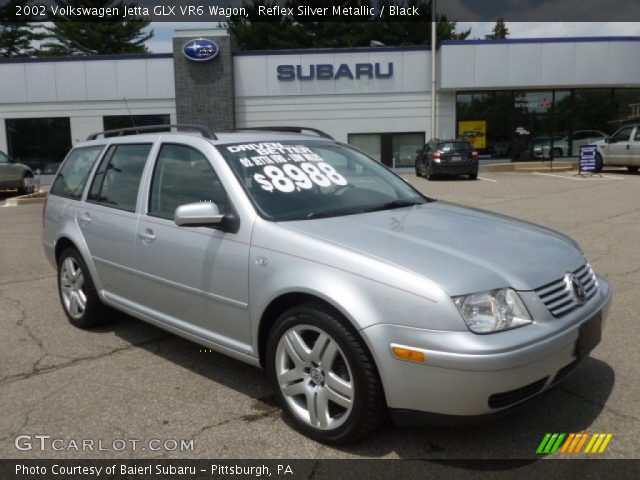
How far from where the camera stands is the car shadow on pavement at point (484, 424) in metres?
3.00

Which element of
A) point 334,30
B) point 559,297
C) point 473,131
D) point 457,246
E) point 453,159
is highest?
point 334,30

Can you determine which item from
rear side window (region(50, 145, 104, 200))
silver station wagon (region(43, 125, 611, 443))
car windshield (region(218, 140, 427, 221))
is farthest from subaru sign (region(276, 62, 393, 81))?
car windshield (region(218, 140, 427, 221))

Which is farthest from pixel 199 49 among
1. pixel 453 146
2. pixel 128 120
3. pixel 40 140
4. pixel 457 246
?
pixel 457 246

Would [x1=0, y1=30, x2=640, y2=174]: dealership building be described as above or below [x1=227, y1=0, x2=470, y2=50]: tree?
below

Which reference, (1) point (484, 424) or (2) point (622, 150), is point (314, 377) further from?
(2) point (622, 150)

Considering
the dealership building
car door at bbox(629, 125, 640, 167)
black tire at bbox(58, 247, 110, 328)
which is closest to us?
black tire at bbox(58, 247, 110, 328)

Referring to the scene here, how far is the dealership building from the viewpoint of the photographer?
25.5 meters

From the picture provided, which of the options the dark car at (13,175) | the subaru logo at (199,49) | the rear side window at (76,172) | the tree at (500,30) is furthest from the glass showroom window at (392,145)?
the tree at (500,30)

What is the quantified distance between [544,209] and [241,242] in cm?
1005

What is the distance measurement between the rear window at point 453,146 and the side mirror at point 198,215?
1821 centimetres

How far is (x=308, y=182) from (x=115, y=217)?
1.60 metres

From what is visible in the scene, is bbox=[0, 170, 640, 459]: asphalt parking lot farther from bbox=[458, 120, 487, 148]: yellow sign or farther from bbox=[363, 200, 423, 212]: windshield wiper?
bbox=[458, 120, 487, 148]: yellow sign

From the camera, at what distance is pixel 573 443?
3.04 meters

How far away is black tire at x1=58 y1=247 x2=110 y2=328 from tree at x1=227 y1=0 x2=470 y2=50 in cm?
3703
